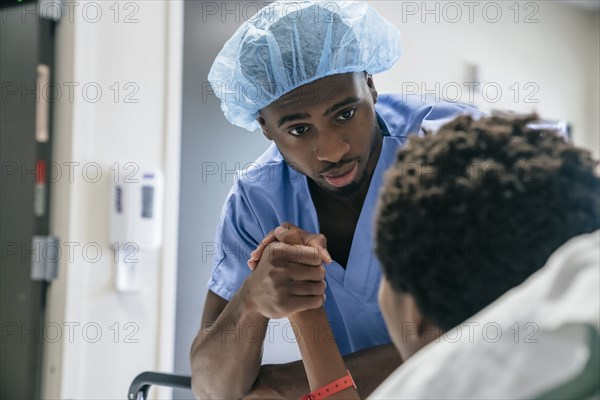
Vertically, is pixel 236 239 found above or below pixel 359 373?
above

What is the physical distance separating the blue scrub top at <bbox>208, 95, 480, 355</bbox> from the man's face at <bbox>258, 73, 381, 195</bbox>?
0.09m

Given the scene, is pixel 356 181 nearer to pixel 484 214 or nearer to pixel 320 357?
pixel 320 357

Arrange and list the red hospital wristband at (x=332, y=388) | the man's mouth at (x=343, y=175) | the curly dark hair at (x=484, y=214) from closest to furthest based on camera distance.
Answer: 1. the curly dark hair at (x=484, y=214)
2. the red hospital wristband at (x=332, y=388)
3. the man's mouth at (x=343, y=175)

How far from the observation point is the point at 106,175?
2059mm

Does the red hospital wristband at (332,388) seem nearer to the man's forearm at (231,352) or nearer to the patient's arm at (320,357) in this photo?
the patient's arm at (320,357)

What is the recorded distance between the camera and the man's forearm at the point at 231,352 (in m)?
1.17

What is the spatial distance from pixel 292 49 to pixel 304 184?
11.2 inches

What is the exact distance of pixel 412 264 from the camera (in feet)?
1.99

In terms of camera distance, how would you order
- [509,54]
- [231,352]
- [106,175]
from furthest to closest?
[509,54], [106,175], [231,352]

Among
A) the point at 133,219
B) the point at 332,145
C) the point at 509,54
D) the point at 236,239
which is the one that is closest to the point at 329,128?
the point at 332,145

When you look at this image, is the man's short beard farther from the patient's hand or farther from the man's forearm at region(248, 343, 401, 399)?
the man's forearm at region(248, 343, 401, 399)

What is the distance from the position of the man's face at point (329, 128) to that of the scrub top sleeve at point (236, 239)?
179 millimetres

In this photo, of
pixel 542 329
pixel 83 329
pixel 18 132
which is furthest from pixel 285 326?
pixel 542 329

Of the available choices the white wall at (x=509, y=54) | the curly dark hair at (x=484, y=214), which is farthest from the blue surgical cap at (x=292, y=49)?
the white wall at (x=509, y=54)
